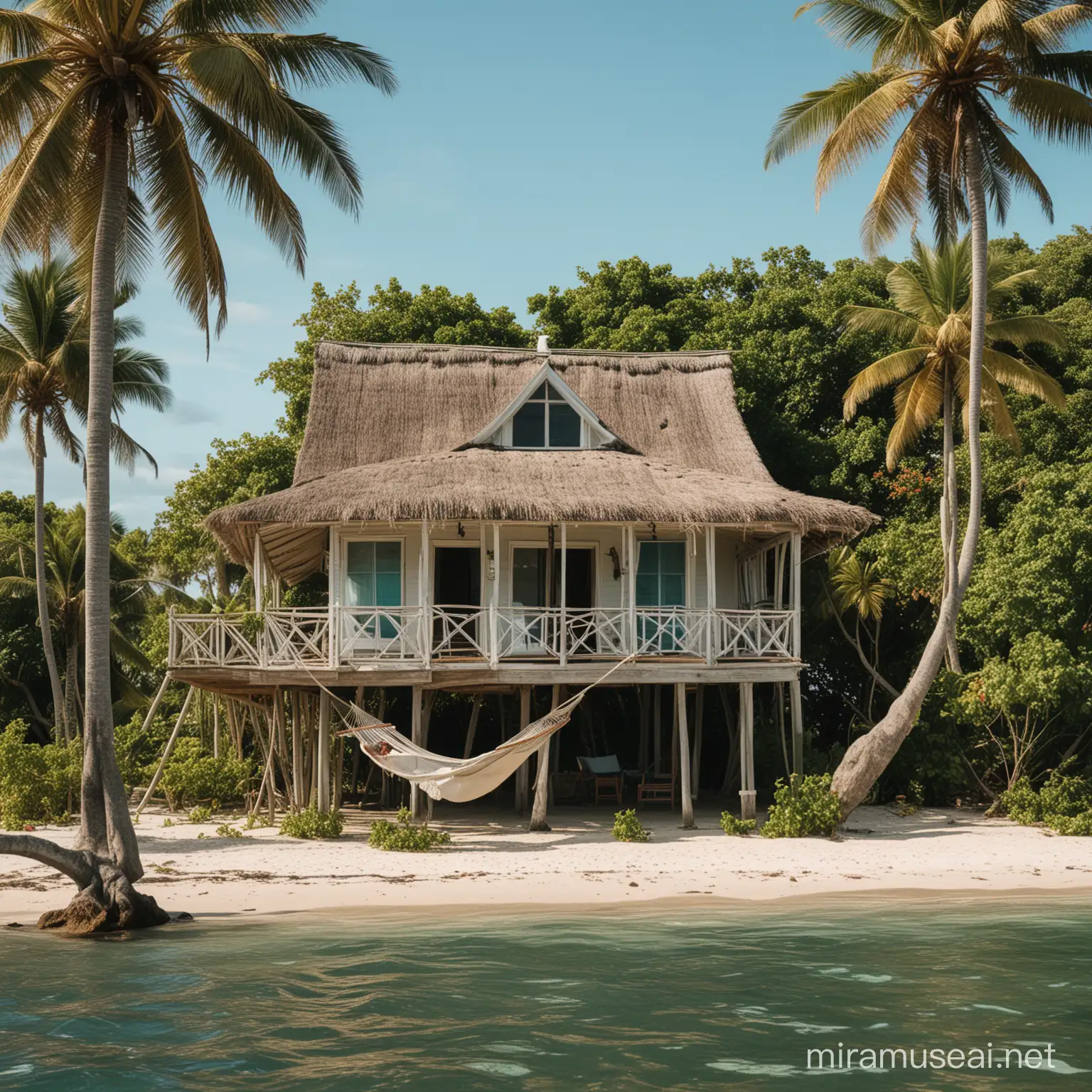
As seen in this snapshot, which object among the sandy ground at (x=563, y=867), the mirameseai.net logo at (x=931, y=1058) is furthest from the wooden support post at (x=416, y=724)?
the mirameseai.net logo at (x=931, y=1058)

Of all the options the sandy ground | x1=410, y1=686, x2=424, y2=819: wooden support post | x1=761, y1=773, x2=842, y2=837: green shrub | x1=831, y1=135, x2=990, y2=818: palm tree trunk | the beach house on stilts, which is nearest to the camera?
the sandy ground

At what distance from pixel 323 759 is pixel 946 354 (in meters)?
11.4

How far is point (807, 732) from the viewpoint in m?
17.2

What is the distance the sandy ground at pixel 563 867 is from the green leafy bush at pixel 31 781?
69 centimetres

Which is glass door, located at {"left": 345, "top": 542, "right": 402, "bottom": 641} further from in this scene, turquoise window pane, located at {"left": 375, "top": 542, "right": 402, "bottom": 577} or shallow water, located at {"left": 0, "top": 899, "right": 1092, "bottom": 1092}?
shallow water, located at {"left": 0, "top": 899, "right": 1092, "bottom": 1092}

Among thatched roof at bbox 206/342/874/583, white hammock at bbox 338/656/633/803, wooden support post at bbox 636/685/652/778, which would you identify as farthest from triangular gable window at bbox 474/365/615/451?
white hammock at bbox 338/656/633/803

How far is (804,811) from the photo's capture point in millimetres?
15047

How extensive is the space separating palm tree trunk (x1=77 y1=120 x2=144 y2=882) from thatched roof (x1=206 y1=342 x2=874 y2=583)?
300 centimetres

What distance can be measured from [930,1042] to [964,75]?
41.2 ft

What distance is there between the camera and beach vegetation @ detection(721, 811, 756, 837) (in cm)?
1499

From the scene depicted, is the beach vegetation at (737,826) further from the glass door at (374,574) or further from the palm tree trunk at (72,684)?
the palm tree trunk at (72,684)

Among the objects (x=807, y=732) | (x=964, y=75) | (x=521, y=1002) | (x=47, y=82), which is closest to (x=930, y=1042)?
(x=521, y=1002)

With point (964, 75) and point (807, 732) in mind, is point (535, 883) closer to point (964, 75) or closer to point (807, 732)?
point (807, 732)

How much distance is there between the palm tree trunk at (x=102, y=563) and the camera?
11.5m
